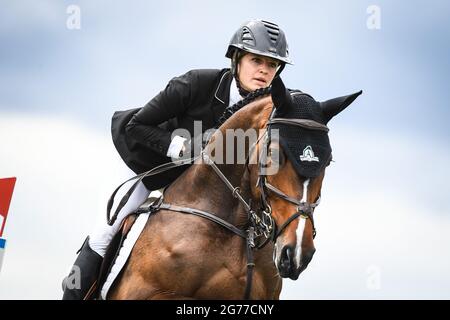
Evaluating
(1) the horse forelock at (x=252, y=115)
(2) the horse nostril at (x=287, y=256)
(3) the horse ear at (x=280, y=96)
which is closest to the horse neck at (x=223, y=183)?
(1) the horse forelock at (x=252, y=115)

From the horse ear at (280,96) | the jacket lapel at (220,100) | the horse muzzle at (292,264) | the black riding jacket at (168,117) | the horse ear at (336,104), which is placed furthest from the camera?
the jacket lapel at (220,100)

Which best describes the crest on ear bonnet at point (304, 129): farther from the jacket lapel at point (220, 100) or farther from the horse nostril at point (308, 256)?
the jacket lapel at point (220, 100)

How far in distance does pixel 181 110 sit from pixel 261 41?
0.81 meters

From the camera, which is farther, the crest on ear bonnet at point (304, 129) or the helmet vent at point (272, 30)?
the helmet vent at point (272, 30)

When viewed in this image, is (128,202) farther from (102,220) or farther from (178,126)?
(178,126)

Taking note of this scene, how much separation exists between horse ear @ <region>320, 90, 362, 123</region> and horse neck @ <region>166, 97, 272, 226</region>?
397mm

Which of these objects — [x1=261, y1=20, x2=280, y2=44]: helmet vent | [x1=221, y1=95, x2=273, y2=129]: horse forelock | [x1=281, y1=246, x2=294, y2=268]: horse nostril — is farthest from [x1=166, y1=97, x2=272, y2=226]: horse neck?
[x1=281, y1=246, x2=294, y2=268]: horse nostril

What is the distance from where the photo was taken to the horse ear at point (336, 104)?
523 centimetres

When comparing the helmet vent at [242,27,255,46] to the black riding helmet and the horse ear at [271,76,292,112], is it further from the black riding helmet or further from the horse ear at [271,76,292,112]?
the horse ear at [271,76,292,112]
